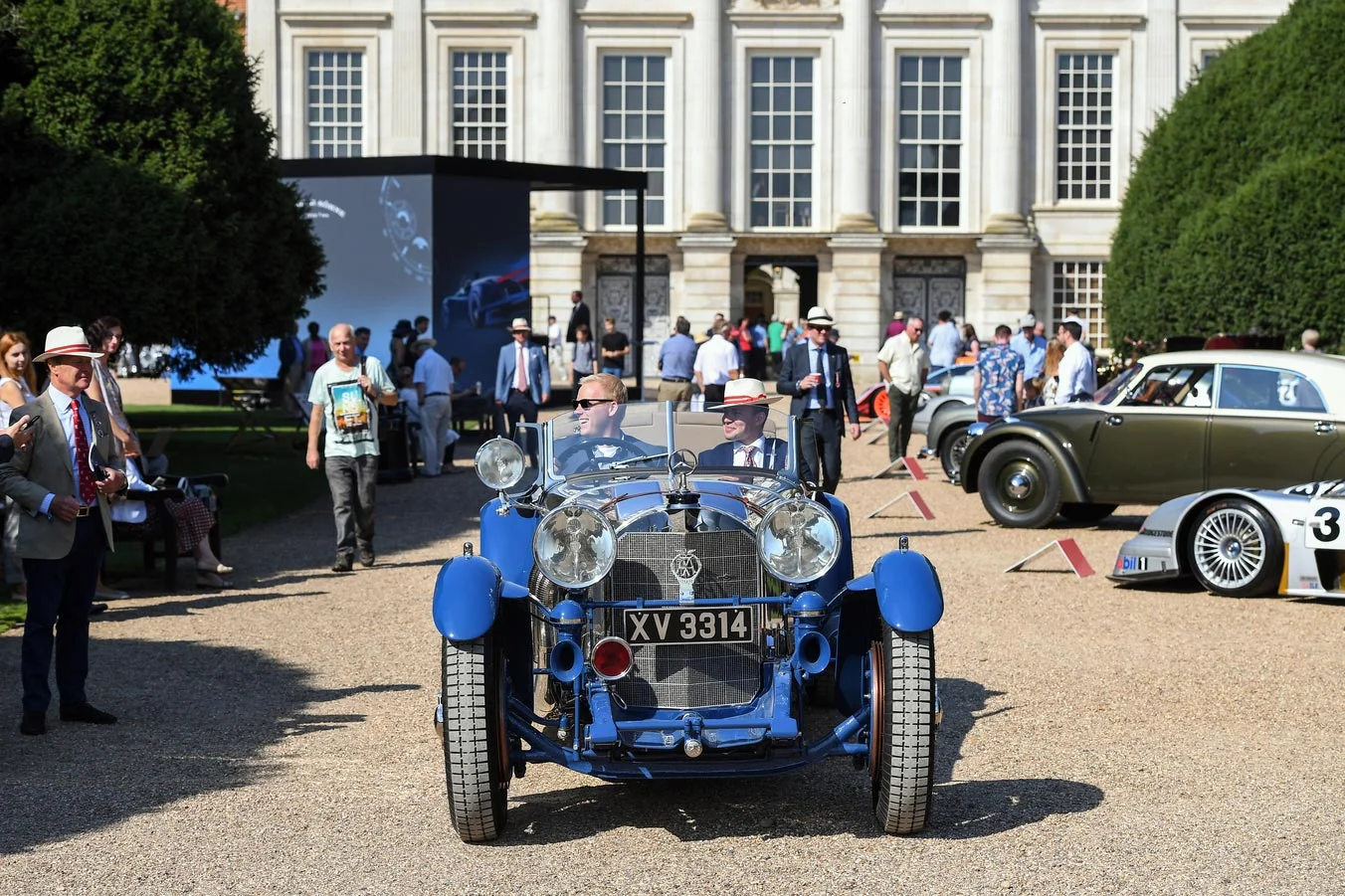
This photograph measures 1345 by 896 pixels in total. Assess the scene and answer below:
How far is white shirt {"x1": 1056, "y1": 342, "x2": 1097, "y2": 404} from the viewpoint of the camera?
64.8ft

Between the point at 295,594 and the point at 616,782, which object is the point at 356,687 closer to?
the point at 616,782

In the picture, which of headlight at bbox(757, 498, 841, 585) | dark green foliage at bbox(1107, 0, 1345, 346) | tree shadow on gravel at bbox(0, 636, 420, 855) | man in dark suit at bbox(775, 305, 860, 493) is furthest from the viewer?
dark green foliage at bbox(1107, 0, 1345, 346)

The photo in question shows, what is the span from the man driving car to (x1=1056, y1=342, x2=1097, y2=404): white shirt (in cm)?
1241

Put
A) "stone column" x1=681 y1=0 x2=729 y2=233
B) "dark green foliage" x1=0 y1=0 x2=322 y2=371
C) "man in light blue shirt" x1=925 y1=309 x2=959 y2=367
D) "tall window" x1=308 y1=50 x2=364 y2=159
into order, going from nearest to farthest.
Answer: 1. "dark green foliage" x1=0 y1=0 x2=322 y2=371
2. "man in light blue shirt" x1=925 y1=309 x2=959 y2=367
3. "stone column" x1=681 y1=0 x2=729 y2=233
4. "tall window" x1=308 y1=50 x2=364 y2=159

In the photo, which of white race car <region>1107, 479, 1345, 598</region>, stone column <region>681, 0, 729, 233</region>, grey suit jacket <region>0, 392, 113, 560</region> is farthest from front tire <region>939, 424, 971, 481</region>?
stone column <region>681, 0, 729, 233</region>

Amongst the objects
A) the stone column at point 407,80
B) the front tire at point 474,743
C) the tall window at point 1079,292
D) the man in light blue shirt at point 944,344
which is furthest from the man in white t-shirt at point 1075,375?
the stone column at point 407,80

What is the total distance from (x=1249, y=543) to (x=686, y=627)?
275 inches

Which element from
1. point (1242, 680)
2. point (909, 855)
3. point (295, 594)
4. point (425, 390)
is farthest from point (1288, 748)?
point (425, 390)

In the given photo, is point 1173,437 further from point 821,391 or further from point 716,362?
point 716,362

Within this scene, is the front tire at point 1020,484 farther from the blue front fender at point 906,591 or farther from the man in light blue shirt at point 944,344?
the man in light blue shirt at point 944,344

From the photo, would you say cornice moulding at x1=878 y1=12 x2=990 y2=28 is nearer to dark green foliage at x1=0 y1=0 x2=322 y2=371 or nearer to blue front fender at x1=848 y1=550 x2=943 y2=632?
dark green foliage at x1=0 y1=0 x2=322 y2=371

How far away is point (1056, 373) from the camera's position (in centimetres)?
2091

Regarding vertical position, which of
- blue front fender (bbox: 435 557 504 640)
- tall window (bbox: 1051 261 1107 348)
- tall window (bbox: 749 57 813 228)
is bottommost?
blue front fender (bbox: 435 557 504 640)

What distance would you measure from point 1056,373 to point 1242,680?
11.6 meters
